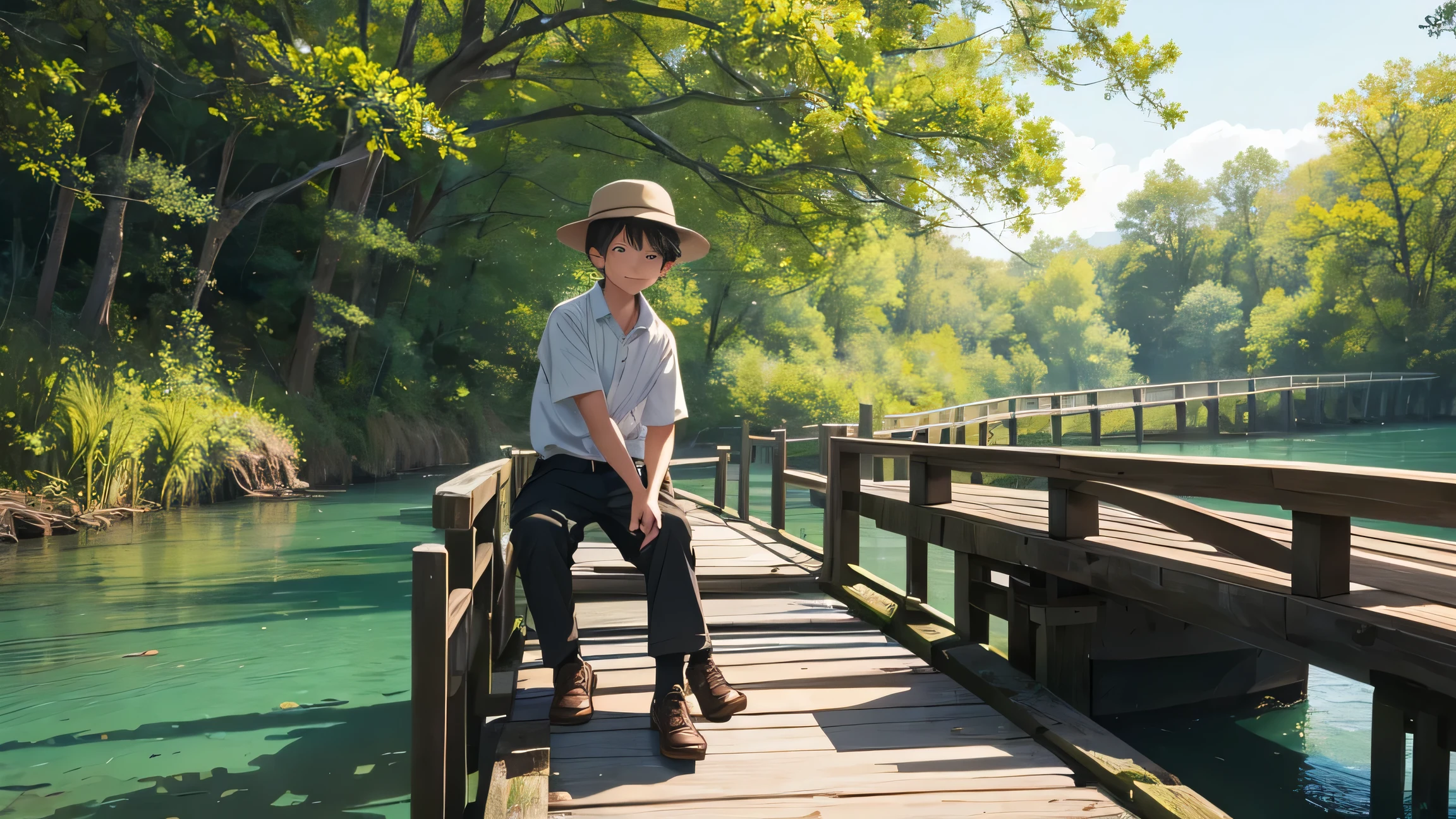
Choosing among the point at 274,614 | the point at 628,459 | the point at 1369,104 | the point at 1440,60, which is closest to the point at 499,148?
the point at 274,614

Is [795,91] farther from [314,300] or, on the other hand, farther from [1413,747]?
[1413,747]

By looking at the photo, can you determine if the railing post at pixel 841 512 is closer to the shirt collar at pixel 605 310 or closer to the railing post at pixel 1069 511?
the railing post at pixel 1069 511

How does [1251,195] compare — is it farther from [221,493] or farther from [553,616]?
[553,616]

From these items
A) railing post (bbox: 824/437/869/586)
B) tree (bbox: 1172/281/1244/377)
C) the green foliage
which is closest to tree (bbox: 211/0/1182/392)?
the green foliage

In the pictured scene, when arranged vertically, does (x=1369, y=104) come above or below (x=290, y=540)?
above

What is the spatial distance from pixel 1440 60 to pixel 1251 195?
808 inches

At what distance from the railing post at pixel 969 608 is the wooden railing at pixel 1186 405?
10073 mm

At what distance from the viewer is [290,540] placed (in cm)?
1020

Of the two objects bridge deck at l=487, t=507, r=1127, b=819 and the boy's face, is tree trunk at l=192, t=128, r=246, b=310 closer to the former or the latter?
bridge deck at l=487, t=507, r=1127, b=819

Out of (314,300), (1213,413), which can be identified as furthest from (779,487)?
(1213,413)

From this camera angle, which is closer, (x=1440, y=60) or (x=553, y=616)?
(x=553, y=616)

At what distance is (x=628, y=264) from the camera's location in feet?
9.60

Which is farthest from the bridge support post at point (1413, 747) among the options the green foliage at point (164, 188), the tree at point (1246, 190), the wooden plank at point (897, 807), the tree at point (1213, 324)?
the tree at point (1246, 190)

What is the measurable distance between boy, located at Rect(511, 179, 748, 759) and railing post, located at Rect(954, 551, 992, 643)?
1.55 meters
